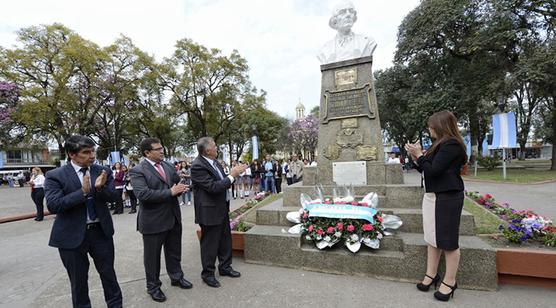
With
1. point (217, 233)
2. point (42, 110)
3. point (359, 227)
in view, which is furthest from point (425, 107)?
point (42, 110)

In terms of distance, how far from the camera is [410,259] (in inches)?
129

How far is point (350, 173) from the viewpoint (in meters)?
5.24

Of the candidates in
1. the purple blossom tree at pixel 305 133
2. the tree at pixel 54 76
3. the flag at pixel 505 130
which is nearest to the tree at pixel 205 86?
the tree at pixel 54 76

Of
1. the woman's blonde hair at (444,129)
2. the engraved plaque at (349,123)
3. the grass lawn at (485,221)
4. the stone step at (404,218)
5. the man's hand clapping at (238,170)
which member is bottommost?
the grass lawn at (485,221)

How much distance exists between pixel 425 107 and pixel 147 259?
20396 millimetres

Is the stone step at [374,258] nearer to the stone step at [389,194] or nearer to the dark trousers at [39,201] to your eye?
the stone step at [389,194]

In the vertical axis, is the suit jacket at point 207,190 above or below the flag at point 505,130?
below

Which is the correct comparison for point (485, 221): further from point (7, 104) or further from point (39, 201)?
point (7, 104)

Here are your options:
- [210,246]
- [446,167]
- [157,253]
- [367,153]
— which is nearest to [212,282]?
[210,246]

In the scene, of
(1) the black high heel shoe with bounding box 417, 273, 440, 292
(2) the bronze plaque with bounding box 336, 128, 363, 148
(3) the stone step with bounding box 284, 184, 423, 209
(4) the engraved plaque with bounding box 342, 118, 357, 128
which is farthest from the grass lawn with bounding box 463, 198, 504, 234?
(4) the engraved plaque with bounding box 342, 118, 357, 128

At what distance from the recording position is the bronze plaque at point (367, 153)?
520cm

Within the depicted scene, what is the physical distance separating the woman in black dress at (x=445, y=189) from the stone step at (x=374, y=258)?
0.39m

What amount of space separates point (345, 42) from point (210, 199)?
14.9 feet

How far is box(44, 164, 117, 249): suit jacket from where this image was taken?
2.35 metres
